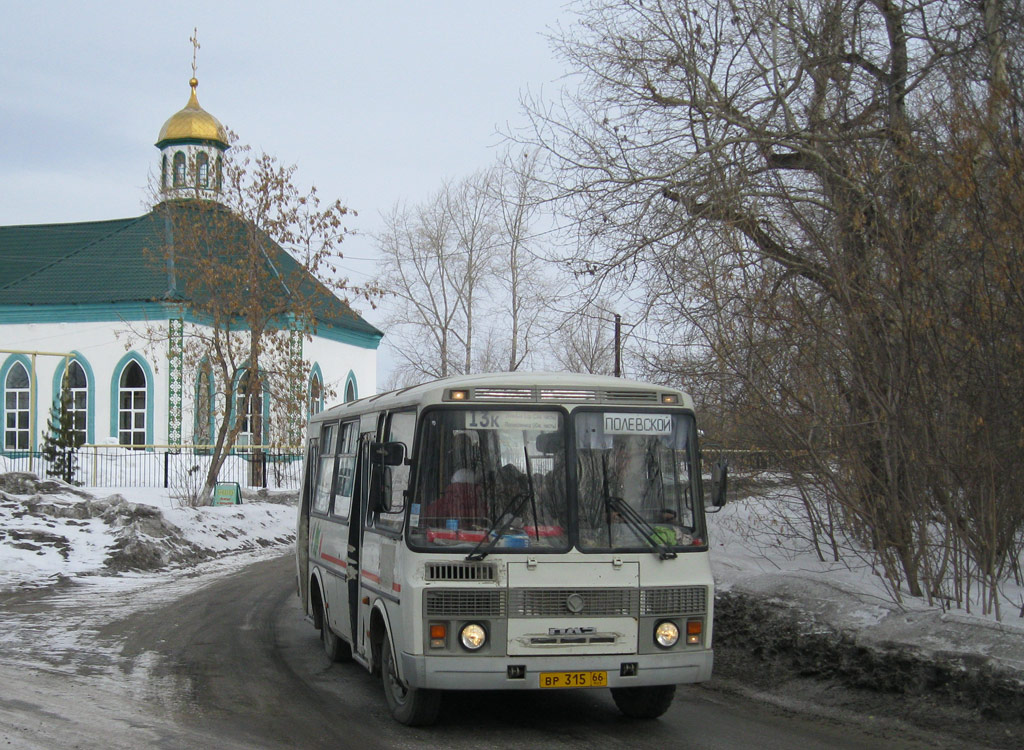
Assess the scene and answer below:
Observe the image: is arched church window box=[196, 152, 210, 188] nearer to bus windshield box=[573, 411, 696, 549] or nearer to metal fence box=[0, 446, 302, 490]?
metal fence box=[0, 446, 302, 490]

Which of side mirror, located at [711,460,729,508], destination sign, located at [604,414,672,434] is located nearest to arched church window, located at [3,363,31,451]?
destination sign, located at [604,414,672,434]

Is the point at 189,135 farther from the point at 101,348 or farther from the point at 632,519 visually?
the point at 632,519

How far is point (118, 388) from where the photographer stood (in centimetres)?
4159

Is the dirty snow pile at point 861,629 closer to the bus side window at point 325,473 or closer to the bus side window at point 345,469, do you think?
the bus side window at point 345,469

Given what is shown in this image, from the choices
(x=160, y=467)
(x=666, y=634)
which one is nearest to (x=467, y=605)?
(x=666, y=634)

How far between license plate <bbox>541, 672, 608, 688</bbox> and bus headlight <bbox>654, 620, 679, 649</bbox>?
17.8 inches

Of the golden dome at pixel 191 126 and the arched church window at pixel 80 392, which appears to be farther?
the golden dome at pixel 191 126

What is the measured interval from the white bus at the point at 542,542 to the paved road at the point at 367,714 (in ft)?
1.22

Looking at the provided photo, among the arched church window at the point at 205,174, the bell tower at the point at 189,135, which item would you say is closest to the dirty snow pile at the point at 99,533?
the arched church window at the point at 205,174

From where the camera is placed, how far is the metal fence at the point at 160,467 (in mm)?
33906

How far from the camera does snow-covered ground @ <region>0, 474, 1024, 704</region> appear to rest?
9.05 metres

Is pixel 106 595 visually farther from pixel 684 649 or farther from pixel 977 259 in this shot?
pixel 977 259

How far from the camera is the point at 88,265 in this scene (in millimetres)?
44875

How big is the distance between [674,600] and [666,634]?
0.24m
